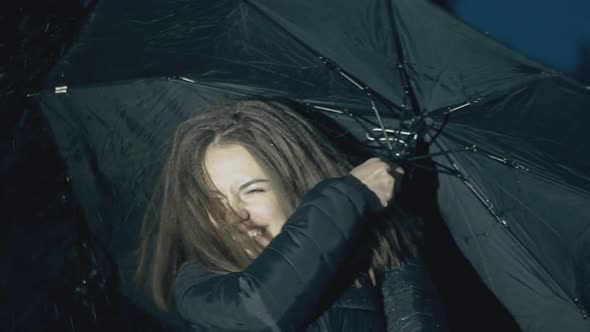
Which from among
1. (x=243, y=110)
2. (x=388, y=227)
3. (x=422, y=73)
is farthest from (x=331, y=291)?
(x=422, y=73)

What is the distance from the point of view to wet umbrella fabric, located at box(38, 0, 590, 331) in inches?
71.4

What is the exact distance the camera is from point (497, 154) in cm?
185

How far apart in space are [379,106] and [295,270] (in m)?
0.69

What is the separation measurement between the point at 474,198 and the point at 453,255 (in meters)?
0.58

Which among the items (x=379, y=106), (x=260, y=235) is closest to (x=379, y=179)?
(x=379, y=106)

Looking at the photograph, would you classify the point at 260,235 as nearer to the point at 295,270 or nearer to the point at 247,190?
the point at 247,190

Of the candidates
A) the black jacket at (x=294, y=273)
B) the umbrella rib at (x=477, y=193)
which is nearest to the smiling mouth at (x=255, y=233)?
the black jacket at (x=294, y=273)

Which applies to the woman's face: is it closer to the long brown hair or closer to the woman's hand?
the long brown hair

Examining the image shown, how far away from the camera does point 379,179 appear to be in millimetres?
1708

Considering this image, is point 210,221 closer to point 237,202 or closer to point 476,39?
point 237,202

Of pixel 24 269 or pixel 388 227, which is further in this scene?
pixel 24 269

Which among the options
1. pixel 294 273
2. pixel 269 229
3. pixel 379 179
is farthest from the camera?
pixel 269 229

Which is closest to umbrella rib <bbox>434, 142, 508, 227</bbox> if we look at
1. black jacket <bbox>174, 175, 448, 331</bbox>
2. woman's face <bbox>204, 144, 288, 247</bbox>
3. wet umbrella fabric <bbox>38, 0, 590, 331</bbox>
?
wet umbrella fabric <bbox>38, 0, 590, 331</bbox>

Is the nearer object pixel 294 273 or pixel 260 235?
pixel 294 273
